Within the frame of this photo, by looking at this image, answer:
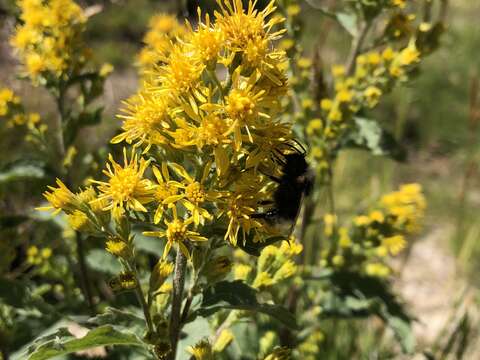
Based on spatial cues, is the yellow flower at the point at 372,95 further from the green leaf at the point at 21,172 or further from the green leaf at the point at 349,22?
the green leaf at the point at 21,172

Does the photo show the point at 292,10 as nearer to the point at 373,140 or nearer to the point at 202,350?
the point at 373,140

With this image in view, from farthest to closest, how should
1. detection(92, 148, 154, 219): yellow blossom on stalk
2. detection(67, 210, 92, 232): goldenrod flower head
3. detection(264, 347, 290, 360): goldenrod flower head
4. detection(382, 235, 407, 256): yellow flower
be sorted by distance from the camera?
1. detection(382, 235, 407, 256): yellow flower
2. detection(264, 347, 290, 360): goldenrod flower head
3. detection(67, 210, 92, 232): goldenrod flower head
4. detection(92, 148, 154, 219): yellow blossom on stalk

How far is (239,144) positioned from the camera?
5.87 ft

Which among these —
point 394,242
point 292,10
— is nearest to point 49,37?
point 292,10

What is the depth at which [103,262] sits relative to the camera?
3104 mm

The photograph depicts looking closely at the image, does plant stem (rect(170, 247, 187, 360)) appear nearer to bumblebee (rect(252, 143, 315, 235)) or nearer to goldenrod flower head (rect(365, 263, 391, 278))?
bumblebee (rect(252, 143, 315, 235))

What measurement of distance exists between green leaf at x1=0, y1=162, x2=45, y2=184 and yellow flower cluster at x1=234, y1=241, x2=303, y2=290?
4.49 ft

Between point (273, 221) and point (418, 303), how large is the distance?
15.1ft

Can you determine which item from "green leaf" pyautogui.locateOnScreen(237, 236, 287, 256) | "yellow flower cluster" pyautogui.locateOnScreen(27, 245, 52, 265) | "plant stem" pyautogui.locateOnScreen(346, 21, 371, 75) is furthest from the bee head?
"yellow flower cluster" pyautogui.locateOnScreen(27, 245, 52, 265)

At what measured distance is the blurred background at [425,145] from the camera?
4609 millimetres

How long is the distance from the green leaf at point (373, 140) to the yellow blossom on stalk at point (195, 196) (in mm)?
1608

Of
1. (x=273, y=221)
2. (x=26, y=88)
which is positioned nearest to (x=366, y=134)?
(x=273, y=221)

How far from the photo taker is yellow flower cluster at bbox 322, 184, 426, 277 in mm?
3277

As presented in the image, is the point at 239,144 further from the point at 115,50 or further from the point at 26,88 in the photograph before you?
the point at 115,50
